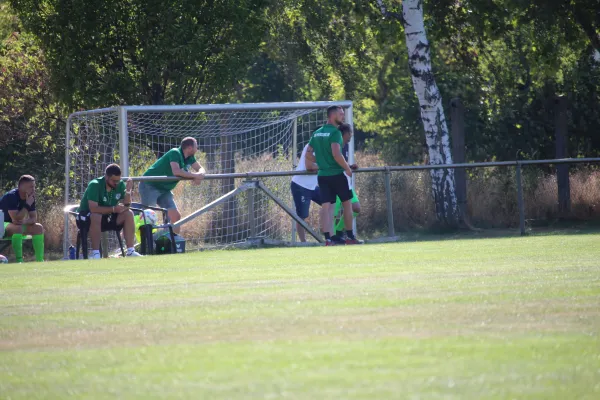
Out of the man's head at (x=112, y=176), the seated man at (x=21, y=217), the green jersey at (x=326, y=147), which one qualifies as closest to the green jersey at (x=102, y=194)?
the man's head at (x=112, y=176)

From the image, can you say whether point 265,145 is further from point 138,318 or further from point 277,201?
point 138,318

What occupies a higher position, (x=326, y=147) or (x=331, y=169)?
(x=326, y=147)

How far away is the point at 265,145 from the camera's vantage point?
22.8m

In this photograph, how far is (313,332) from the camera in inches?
229

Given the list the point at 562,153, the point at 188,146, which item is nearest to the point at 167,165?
the point at 188,146

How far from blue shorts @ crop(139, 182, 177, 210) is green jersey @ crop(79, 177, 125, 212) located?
1143mm

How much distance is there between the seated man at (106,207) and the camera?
50.9 feet

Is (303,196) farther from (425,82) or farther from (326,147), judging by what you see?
(425,82)

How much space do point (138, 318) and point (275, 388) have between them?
2642mm

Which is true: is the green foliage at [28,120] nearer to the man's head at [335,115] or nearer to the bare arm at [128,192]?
the bare arm at [128,192]

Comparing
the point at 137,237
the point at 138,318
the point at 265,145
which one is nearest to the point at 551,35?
the point at 265,145

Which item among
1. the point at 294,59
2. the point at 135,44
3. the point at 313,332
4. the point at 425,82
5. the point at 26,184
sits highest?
the point at 294,59

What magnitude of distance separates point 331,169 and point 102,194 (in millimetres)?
3161

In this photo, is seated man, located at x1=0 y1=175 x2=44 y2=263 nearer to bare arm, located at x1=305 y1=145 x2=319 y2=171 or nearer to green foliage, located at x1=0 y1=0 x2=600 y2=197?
bare arm, located at x1=305 y1=145 x2=319 y2=171
